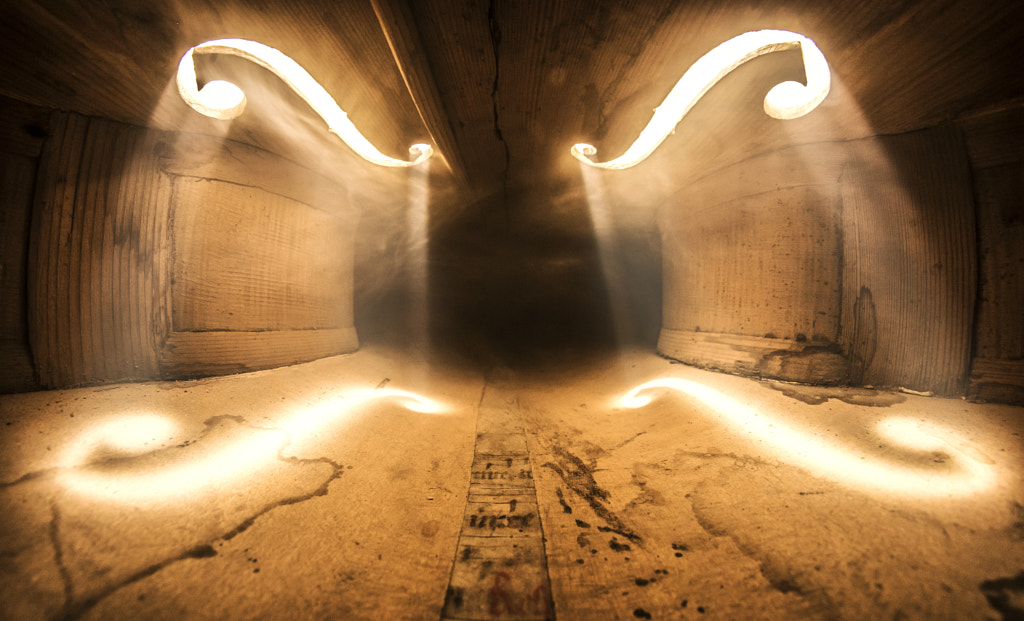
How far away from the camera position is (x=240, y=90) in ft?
7.58

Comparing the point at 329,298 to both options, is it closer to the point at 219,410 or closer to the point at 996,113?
the point at 219,410

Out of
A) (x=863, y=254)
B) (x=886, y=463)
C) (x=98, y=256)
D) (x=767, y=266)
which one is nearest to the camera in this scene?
(x=886, y=463)

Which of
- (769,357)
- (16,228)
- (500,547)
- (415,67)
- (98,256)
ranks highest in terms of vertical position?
(415,67)

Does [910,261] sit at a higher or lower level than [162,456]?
higher

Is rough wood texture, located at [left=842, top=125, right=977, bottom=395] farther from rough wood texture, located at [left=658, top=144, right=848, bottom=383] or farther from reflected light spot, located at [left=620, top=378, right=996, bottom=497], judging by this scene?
reflected light spot, located at [left=620, top=378, right=996, bottom=497]

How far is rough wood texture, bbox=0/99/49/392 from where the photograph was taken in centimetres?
193

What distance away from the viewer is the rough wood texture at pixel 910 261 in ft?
6.82

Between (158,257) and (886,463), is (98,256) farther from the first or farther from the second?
(886,463)

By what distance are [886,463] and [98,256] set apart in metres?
4.38

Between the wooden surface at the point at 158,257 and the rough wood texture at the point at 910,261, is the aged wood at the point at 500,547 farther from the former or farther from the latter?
the rough wood texture at the point at 910,261

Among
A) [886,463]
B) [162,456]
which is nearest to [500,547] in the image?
[162,456]

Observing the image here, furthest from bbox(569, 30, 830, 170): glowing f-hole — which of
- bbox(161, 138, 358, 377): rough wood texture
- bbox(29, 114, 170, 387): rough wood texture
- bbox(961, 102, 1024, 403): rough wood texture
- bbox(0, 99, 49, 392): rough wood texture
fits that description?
bbox(0, 99, 49, 392): rough wood texture

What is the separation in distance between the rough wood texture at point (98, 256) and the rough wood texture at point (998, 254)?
198 inches

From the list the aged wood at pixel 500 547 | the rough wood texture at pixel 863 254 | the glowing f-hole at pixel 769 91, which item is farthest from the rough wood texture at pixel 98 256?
the rough wood texture at pixel 863 254
